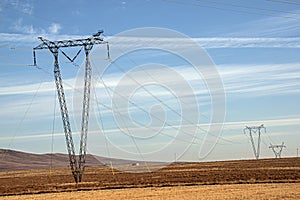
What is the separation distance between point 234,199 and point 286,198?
12.1 feet

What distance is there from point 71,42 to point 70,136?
46.5 ft

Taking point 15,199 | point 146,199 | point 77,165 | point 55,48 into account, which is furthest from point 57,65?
point 146,199

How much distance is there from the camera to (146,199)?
1615 inches

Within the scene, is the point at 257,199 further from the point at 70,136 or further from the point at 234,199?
the point at 70,136

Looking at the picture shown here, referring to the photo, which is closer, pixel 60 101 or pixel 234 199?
pixel 234 199

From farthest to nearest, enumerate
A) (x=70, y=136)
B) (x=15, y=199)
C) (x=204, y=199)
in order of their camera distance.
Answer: (x=70, y=136), (x=15, y=199), (x=204, y=199)

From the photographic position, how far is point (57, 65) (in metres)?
71.5

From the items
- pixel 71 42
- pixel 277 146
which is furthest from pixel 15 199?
pixel 277 146

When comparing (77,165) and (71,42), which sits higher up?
(71,42)

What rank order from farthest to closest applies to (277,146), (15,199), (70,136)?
(277,146)
(70,136)
(15,199)

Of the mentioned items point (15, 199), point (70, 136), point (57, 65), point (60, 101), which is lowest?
point (15, 199)

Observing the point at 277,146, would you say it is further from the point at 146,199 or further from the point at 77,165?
the point at 146,199

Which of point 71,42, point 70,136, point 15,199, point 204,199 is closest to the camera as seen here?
point 204,199

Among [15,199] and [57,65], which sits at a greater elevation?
[57,65]
